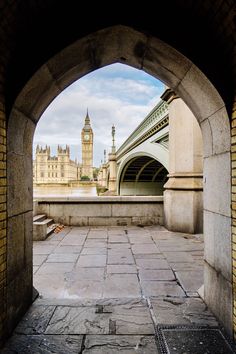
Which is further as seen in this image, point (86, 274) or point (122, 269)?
point (122, 269)

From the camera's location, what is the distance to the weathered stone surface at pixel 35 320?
8.61 feet

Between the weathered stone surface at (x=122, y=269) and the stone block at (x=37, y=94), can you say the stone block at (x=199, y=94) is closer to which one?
the stone block at (x=37, y=94)

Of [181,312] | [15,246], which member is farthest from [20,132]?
[181,312]

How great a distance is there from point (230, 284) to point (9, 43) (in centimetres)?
303

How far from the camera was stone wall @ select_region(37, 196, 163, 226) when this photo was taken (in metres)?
8.23

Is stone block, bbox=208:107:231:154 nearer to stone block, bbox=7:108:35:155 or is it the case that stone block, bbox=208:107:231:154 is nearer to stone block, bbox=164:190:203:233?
stone block, bbox=7:108:35:155

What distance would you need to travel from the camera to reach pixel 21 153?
2895 millimetres

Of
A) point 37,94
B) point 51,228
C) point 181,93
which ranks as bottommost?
point 51,228

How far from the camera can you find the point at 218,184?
281 cm

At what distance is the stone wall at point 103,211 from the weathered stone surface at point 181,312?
4988 mm

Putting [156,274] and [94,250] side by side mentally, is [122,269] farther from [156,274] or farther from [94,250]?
[94,250]

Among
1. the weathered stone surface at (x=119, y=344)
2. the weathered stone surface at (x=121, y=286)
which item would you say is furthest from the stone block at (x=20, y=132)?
the weathered stone surface at (x=121, y=286)

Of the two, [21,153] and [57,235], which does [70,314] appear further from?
[57,235]

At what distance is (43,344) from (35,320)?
42cm
